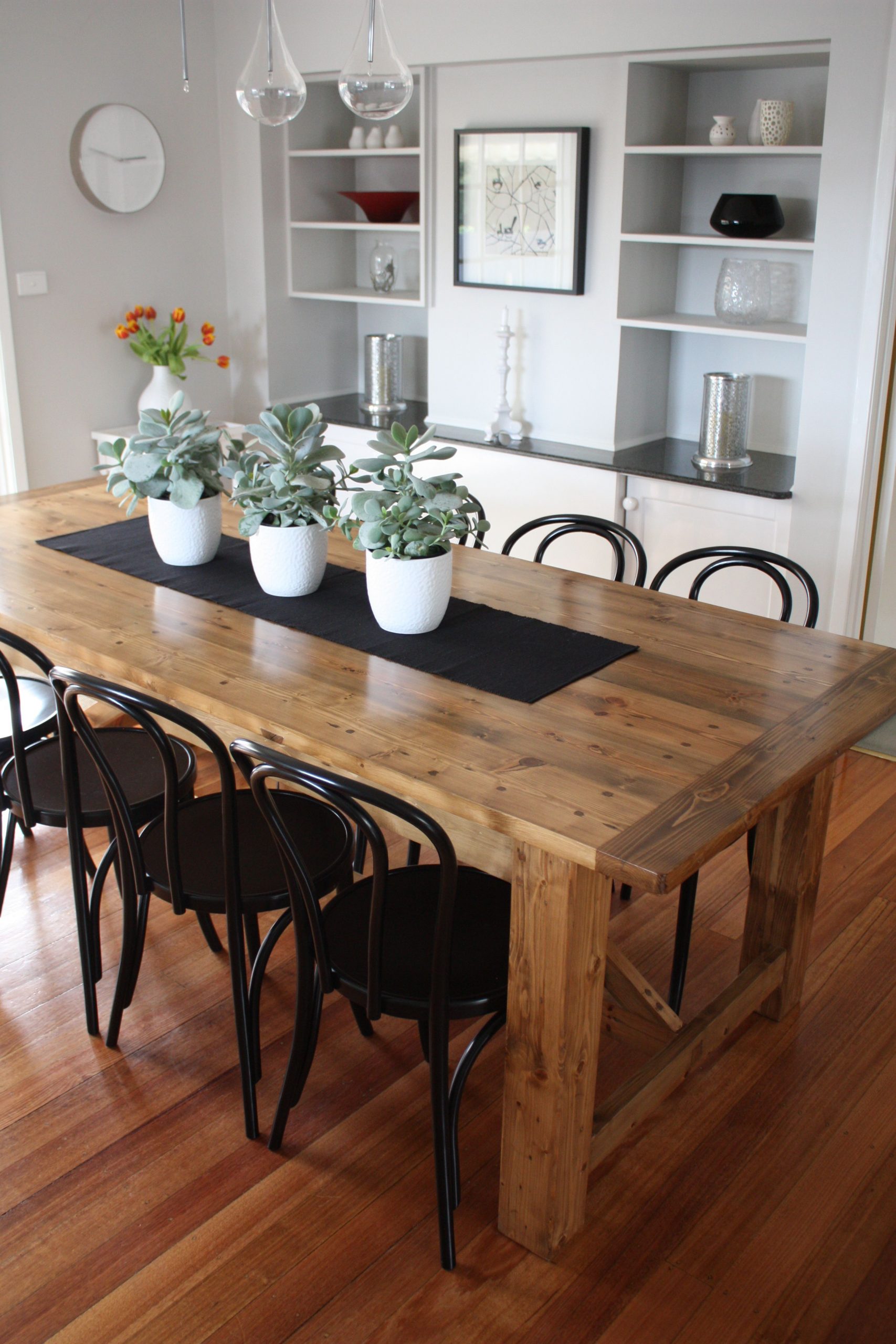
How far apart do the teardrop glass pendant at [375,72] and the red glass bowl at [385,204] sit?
2339 mm

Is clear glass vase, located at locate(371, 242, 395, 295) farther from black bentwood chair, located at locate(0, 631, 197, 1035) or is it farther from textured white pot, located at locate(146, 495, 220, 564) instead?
black bentwood chair, located at locate(0, 631, 197, 1035)

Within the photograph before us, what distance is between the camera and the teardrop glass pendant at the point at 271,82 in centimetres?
233

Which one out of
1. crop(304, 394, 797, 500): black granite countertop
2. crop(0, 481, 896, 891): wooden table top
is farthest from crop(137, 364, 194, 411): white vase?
crop(0, 481, 896, 891): wooden table top

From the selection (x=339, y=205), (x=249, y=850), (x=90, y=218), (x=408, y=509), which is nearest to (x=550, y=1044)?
(x=249, y=850)

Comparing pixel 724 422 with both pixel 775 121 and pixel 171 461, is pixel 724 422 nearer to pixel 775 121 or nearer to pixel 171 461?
pixel 775 121

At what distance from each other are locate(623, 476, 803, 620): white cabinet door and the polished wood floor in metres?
1.44

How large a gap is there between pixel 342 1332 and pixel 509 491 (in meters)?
3.02

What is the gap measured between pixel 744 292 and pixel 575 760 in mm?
2471

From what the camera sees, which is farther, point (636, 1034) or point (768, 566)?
point (768, 566)

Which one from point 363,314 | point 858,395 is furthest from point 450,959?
point 363,314

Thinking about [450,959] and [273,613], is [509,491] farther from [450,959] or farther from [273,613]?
[450,959]

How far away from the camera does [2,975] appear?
8.54ft

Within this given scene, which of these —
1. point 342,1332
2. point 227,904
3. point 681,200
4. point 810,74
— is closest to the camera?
point 342,1332

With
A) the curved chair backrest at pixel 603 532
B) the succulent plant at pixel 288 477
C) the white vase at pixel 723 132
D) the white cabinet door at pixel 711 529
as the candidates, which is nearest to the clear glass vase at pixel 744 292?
the white vase at pixel 723 132
